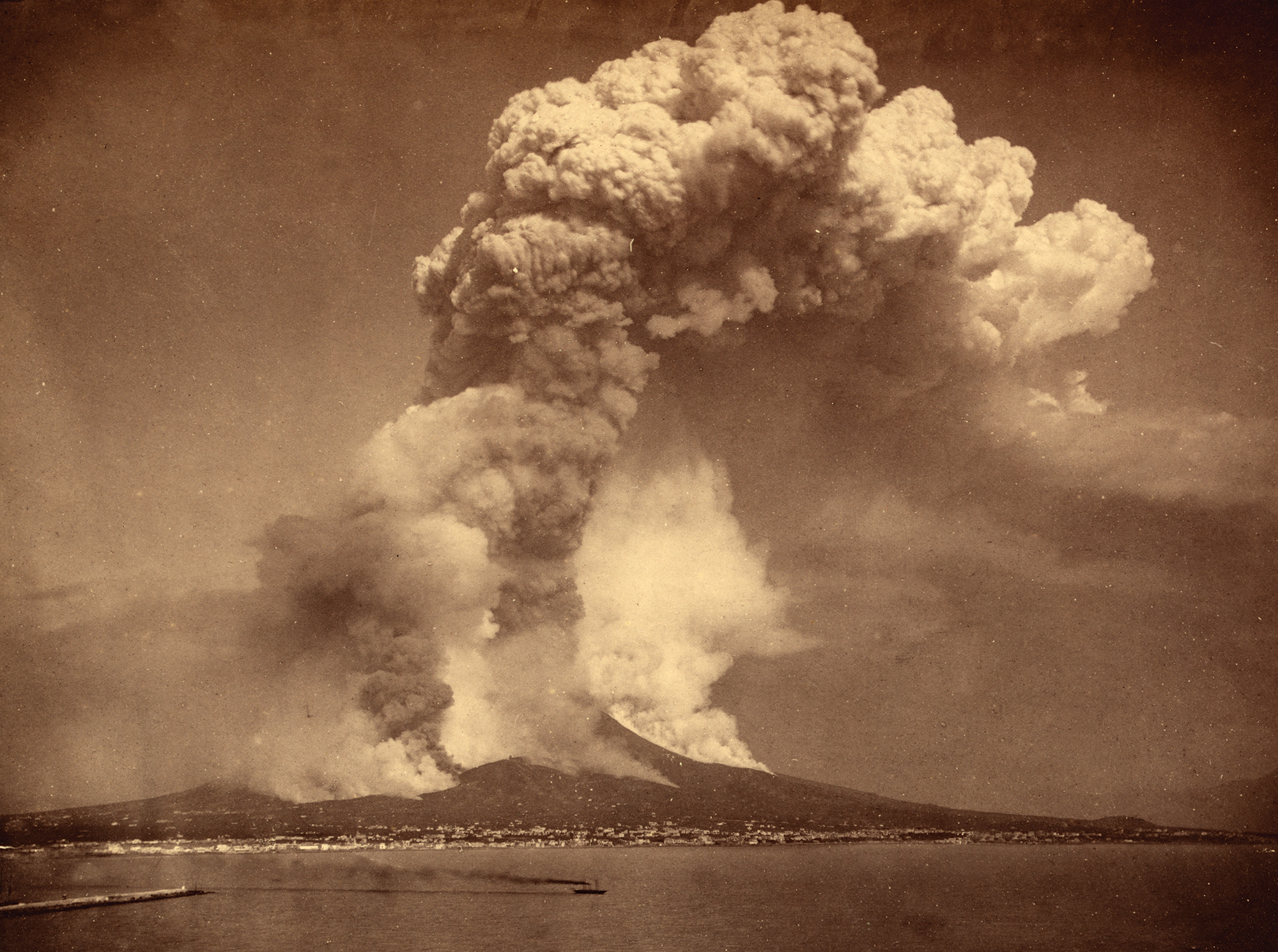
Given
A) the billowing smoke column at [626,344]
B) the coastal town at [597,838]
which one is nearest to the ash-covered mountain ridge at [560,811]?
the coastal town at [597,838]

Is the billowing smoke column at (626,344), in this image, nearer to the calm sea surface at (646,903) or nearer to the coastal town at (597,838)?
the coastal town at (597,838)

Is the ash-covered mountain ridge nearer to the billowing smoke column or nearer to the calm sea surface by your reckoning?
the billowing smoke column

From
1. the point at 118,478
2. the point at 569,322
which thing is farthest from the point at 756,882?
the point at 118,478

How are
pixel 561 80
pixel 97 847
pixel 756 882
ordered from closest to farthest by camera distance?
pixel 97 847 → pixel 561 80 → pixel 756 882

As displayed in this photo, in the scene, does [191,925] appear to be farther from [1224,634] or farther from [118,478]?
[1224,634]

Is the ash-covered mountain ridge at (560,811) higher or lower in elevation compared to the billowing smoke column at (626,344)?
lower

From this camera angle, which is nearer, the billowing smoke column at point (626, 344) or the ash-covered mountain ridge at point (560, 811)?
the ash-covered mountain ridge at point (560, 811)

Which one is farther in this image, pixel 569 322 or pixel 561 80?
pixel 569 322
